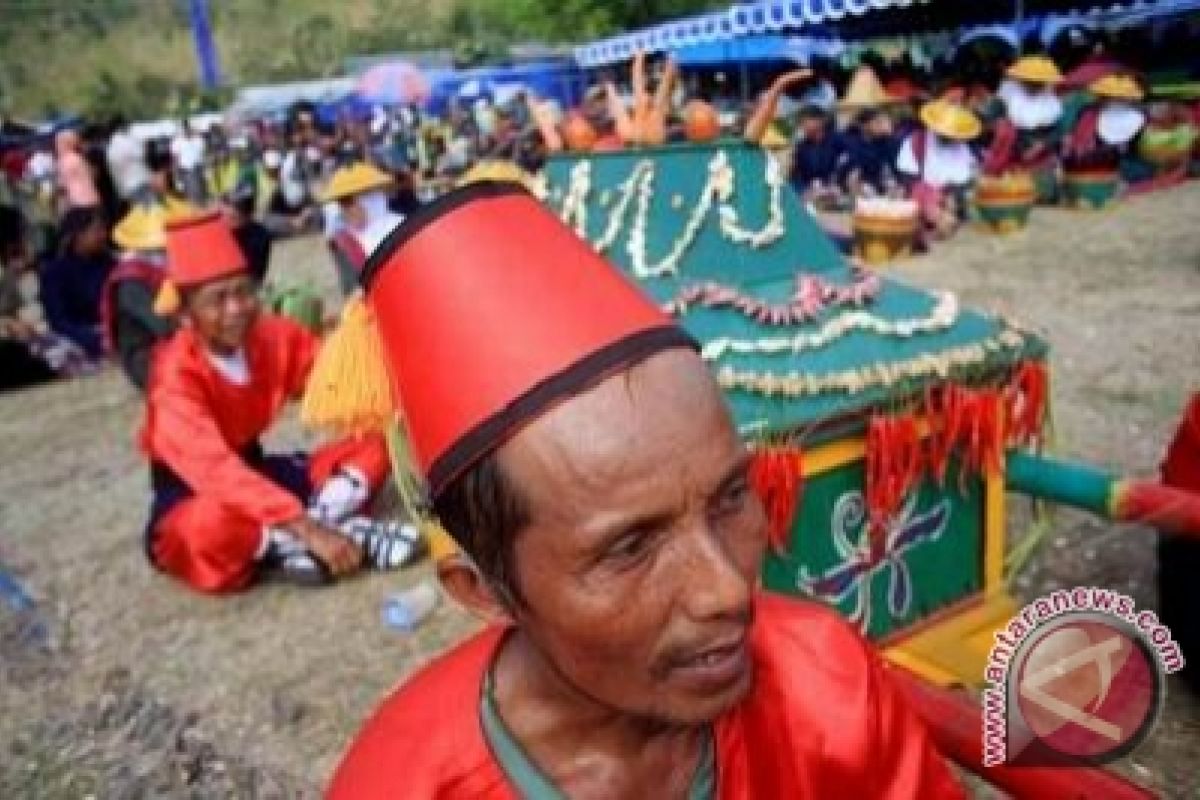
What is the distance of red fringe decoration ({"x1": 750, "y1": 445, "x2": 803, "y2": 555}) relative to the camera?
2.33 meters

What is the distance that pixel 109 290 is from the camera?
606cm

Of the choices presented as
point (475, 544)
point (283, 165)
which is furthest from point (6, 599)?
point (283, 165)

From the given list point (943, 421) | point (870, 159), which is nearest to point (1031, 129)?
point (870, 159)

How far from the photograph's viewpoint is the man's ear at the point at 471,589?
3.85ft

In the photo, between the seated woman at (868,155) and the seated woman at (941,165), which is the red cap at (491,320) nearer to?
the seated woman at (941,165)

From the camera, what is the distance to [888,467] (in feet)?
8.26

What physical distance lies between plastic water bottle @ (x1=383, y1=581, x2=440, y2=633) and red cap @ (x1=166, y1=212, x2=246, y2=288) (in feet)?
3.87

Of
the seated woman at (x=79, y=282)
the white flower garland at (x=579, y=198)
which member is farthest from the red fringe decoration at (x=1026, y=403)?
the seated woman at (x=79, y=282)

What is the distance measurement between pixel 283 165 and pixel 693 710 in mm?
15808

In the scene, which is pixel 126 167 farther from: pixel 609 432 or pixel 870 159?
pixel 609 432

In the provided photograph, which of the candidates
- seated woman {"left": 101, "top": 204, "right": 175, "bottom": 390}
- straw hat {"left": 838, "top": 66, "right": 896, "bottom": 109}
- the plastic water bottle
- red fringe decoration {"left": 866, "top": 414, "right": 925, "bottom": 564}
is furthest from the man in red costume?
straw hat {"left": 838, "top": 66, "right": 896, "bottom": 109}

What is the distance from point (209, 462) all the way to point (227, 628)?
55cm

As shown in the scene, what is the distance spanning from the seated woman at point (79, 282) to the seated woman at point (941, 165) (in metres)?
6.01

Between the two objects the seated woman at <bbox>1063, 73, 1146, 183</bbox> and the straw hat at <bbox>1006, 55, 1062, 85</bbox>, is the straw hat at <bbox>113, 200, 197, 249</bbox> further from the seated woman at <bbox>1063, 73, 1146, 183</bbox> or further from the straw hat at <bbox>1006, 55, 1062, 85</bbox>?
the straw hat at <bbox>1006, 55, 1062, 85</bbox>
